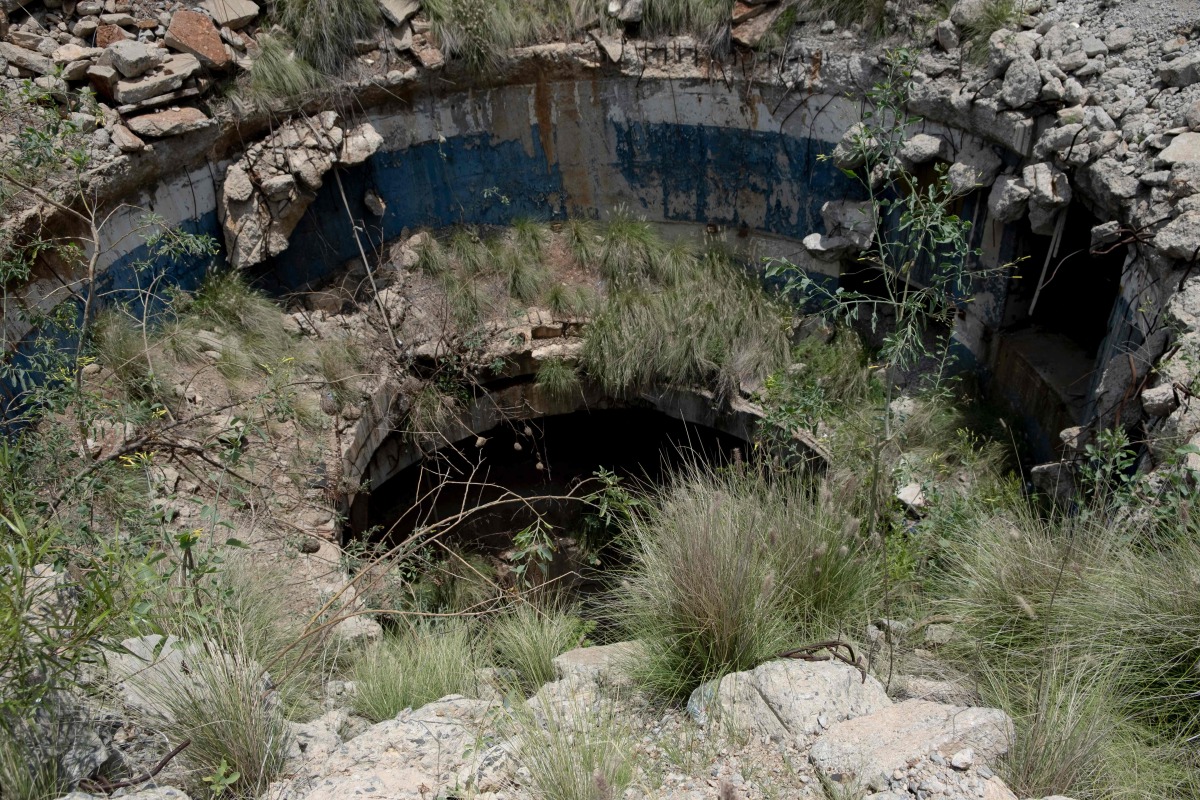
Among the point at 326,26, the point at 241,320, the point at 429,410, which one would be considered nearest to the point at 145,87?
the point at 326,26

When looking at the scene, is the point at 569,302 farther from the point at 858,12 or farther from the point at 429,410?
the point at 858,12

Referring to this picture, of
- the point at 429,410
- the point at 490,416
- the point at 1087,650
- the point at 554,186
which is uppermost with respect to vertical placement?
the point at 554,186

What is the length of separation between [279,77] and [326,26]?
1.60 feet

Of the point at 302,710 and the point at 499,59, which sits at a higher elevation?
the point at 499,59

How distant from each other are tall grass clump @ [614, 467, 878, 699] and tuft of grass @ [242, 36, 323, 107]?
4214 mm

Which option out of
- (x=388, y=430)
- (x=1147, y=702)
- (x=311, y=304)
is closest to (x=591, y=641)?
(x=1147, y=702)

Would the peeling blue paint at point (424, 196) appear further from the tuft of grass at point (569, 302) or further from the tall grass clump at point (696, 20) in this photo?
the tall grass clump at point (696, 20)

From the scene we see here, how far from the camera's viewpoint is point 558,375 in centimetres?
647

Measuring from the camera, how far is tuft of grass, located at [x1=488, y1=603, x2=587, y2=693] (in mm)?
3447

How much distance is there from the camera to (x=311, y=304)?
6.57 m

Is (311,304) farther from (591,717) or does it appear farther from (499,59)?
(591,717)

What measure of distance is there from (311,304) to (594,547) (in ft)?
8.73

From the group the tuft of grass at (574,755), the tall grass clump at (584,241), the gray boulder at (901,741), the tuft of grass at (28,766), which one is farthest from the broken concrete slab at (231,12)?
the gray boulder at (901,741)

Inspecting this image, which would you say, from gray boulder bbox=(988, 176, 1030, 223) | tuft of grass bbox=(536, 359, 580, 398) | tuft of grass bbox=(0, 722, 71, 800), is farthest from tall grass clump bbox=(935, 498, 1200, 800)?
tuft of grass bbox=(536, 359, 580, 398)
